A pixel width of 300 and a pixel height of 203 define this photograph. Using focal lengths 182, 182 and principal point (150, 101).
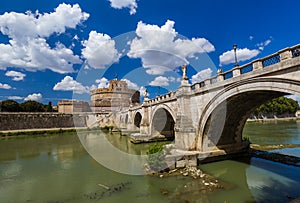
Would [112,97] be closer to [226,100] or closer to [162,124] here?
[162,124]

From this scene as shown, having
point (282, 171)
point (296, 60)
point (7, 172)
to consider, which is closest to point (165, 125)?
point (282, 171)

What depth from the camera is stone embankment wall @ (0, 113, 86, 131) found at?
39.9 meters

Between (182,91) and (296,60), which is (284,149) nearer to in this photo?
(182,91)

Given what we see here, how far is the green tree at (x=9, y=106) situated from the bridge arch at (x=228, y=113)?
57189mm

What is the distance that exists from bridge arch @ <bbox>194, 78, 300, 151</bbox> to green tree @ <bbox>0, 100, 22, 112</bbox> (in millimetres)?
57189

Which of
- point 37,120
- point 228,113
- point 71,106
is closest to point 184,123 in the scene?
point 228,113

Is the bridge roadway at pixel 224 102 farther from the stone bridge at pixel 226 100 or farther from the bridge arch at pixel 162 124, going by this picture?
the bridge arch at pixel 162 124

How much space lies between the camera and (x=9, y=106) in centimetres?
5088

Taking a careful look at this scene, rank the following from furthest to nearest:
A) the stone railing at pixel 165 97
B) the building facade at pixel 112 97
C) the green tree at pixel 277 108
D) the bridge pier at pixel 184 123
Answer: the green tree at pixel 277 108
the building facade at pixel 112 97
the stone railing at pixel 165 97
the bridge pier at pixel 184 123

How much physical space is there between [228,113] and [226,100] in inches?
72.5

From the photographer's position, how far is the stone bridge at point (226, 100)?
7574mm

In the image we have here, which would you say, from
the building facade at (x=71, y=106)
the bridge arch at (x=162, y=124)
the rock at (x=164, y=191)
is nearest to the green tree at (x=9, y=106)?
the building facade at (x=71, y=106)

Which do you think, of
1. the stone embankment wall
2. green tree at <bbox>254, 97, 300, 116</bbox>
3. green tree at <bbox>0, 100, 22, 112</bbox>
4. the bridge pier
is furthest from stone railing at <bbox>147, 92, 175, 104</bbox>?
green tree at <bbox>254, 97, 300, 116</bbox>

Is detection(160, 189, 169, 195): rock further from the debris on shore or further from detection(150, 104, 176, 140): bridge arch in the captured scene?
detection(150, 104, 176, 140): bridge arch
